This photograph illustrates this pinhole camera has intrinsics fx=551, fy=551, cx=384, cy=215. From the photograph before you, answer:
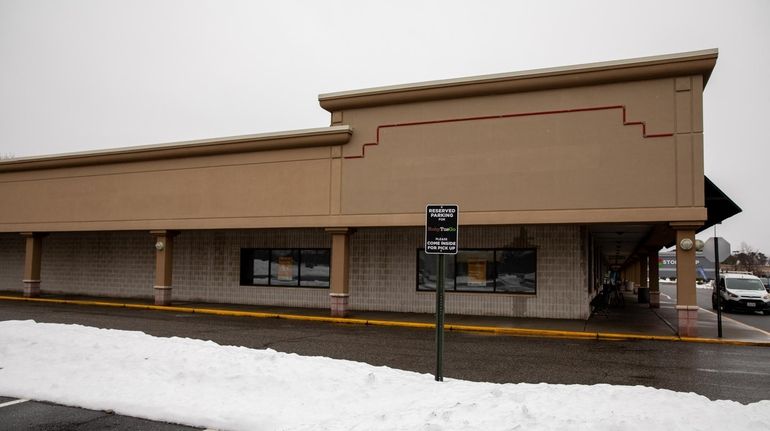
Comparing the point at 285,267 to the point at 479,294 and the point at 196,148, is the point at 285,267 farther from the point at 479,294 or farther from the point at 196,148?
the point at 479,294

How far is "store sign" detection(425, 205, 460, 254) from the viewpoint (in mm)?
8594

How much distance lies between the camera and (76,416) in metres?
7.17

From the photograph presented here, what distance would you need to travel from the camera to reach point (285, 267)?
2314cm

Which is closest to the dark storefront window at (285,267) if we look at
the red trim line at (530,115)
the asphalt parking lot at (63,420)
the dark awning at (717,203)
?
the red trim line at (530,115)

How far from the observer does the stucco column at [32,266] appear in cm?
2550

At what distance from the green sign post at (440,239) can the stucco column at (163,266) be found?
16848 mm

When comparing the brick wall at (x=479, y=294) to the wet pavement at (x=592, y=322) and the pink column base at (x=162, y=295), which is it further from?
the pink column base at (x=162, y=295)

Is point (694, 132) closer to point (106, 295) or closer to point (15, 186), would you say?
point (106, 295)

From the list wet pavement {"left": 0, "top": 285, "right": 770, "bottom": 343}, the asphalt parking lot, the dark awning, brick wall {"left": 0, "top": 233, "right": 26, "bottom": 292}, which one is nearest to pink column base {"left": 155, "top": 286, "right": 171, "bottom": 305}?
wet pavement {"left": 0, "top": 285, "right": 770, "bottom": 343}

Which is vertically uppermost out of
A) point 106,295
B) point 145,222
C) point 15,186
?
point 15,186

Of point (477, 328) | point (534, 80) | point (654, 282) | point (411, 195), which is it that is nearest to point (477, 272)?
point (477, 328)

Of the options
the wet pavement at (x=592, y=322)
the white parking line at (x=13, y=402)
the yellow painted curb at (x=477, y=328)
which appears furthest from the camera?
the wet pavement at (x=592, y=322)

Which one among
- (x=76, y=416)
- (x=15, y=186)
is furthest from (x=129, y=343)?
(x=15, y=186)

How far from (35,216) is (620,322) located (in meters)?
25.6
